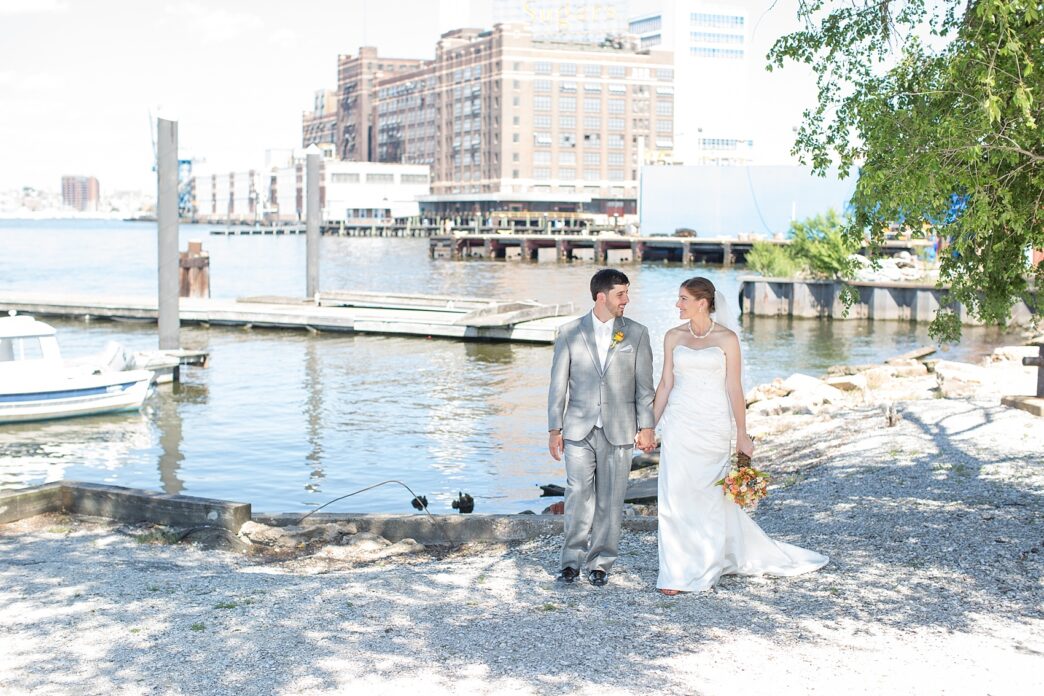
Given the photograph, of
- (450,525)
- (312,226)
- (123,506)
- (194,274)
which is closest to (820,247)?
(312,226)

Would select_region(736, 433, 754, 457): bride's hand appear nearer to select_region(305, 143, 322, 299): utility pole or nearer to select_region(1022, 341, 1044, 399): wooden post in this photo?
select_region(1022, 341, 1044, 399): wooden post

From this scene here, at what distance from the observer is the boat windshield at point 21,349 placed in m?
23.1

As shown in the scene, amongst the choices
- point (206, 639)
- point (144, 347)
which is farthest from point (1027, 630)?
point (144, 347)

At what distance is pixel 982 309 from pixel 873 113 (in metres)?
2.65

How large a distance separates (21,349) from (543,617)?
61.4ft

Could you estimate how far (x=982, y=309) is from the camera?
35.8 ft

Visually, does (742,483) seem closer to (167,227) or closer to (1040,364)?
(1040,364)

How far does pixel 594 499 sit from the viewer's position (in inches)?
330

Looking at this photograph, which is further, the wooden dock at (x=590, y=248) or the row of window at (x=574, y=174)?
the row of window at (x=574, y=174)

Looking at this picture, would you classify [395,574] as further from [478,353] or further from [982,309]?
[478,353]

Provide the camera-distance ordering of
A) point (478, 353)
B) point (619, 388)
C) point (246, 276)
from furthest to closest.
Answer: point (246, 276)
point (478, 353)
point (619, 388)

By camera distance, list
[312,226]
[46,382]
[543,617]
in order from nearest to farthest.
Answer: [543,617] → [46,382] → [312,226]

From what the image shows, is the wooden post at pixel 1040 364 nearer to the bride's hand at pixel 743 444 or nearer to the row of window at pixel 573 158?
the bride's hand at pixel 743 444

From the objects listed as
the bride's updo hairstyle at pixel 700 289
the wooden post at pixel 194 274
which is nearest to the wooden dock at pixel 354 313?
the wooden post at pixel 194 274
